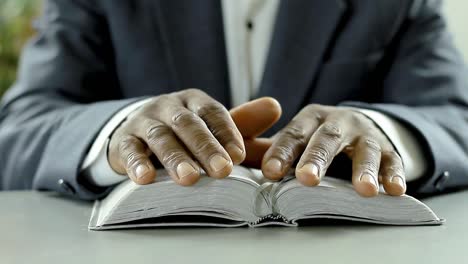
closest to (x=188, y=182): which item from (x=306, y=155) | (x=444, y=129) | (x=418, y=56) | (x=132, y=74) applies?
(x=306, y=155)

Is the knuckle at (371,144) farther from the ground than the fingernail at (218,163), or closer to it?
closer to it

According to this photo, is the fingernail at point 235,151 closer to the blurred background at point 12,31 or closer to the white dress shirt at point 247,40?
the white dress shirt at point 247,40

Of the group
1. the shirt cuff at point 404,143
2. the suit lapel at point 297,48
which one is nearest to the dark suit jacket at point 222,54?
the suit lapel at point 297,48

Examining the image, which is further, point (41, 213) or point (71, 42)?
point (71, 42)

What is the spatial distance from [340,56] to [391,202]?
0.65 meters

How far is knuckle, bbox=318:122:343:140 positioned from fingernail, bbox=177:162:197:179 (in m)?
0.18

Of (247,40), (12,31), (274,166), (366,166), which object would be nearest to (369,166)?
(366,166)

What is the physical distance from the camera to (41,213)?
0.96m

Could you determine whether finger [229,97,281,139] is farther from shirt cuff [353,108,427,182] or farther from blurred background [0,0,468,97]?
blurred background [0,0,468,97]

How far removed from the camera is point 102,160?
1023mm

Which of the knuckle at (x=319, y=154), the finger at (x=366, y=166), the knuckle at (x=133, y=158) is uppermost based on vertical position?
the knuckle at (x=319, y=154)

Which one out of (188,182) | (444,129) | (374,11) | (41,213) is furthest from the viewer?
(374,11)

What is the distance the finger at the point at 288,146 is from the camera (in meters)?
0.89

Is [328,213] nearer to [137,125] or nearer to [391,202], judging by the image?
[391,202]
